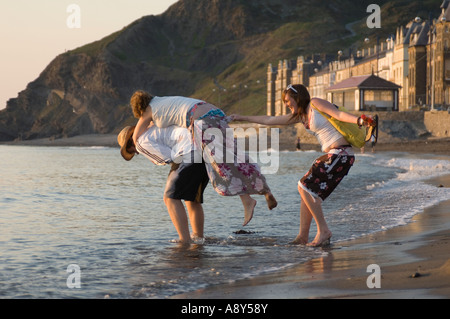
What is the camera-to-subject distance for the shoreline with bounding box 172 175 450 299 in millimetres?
5199

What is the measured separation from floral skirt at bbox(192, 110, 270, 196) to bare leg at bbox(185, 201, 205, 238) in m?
0.70

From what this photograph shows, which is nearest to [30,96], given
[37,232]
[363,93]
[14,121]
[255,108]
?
[14,121]

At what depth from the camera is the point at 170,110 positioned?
25.9 ft

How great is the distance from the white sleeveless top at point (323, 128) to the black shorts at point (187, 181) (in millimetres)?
1432

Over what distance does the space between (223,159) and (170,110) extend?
0.87 metres

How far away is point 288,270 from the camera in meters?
6.68

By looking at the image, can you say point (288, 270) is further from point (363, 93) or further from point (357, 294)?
point (363, 93)

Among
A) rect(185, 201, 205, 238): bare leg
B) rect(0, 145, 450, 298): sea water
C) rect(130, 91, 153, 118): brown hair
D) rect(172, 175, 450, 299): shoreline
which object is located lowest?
rect(0, 145, 450, 298): sea water

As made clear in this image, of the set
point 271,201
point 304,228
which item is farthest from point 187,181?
point 304,228

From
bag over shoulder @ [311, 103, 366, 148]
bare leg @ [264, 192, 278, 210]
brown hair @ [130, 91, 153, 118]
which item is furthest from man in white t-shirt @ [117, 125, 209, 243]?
bag over shoulder @ [311, 103, 366, 148]

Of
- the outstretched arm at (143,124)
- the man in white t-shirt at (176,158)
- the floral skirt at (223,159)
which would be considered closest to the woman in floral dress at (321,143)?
the floral skirt at (223,159)

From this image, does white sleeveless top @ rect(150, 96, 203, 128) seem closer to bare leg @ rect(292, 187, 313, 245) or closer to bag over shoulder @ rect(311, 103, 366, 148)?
bag over shoulder @ rect(311, 103, 366, 148)

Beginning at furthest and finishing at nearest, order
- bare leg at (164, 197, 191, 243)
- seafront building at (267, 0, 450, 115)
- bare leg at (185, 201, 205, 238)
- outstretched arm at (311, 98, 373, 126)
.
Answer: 1. seafront building at (267, 0, 450, 115)
2. bare leg at (185, 201, 205, 238)
3. bare leg at (164, 197, 191, 243)
4. outstretched arm at (311, 98, 373, 126)

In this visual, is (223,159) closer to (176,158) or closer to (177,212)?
(176,158)
